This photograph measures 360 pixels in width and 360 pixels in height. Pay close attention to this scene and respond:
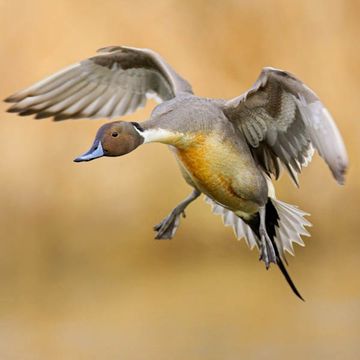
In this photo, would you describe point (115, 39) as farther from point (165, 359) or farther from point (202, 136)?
point (202, 136)

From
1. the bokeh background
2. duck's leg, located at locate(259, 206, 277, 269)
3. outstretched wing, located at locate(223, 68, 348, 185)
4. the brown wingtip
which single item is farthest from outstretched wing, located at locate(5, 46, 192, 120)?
the bokeh background

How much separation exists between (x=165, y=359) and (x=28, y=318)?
43 centimetres

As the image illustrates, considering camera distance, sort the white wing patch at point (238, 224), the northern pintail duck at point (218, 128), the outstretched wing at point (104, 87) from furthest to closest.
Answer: the white wing patch at point (238, 224), the outstretched wing at point (104, 87), the northern pintail duck at point (218, 128)

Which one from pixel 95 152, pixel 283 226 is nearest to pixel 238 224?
pixel 283 226

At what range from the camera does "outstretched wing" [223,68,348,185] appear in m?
1.95

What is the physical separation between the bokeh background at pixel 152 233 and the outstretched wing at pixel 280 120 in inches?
51.8

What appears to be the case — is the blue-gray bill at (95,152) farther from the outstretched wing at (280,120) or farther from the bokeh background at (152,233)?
the bokeh background at (152,233)

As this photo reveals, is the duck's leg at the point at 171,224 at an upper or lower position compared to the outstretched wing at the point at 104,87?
lower

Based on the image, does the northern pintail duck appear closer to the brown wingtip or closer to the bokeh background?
the brown wingtip

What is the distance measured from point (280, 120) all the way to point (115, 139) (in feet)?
1.11

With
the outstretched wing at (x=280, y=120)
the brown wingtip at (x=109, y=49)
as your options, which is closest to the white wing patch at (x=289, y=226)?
the outstretched wing at (x=280, y=120)

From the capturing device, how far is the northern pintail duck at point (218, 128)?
1945mm

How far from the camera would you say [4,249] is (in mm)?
3664

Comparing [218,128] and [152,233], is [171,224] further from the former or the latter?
[152,233]
